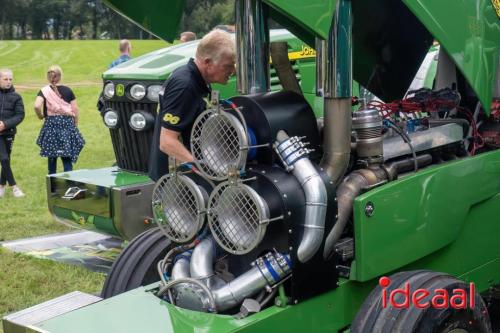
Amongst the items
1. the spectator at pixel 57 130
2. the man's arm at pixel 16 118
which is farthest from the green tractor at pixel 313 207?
the man's arm at pixel 16 118

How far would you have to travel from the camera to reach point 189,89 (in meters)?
3.82

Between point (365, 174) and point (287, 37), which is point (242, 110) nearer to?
point (365, 174)

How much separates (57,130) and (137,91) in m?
3.00

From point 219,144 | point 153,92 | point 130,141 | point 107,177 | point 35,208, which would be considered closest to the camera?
point 219,144

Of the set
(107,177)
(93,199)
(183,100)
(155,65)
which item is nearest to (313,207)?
(183,100)

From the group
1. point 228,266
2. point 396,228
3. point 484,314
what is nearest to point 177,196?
point 228,266

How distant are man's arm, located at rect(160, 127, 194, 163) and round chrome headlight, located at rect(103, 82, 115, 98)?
264cm

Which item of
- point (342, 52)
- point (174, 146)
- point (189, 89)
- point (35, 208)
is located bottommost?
point (35, 208)

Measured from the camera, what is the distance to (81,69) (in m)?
31.8

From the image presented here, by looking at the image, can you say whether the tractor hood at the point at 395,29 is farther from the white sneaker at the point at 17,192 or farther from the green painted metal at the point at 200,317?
the white sneaker at the point at 17,192

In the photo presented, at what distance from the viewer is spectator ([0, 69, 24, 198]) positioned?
9156 mm

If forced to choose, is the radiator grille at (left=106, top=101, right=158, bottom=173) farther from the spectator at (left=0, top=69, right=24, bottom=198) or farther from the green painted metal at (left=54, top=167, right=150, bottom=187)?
the spectator at (left=0, top=69, right=24, bottom=198)

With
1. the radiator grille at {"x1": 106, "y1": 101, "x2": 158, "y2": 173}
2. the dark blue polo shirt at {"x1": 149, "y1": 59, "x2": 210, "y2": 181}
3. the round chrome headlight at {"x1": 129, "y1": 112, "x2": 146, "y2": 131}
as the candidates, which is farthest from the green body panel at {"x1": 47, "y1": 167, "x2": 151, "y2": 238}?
the dark blue polo shirt at {"x1": 149, "y1": 59, "x2": 210, "y2": 181}

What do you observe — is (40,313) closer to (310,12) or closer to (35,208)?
(310,12)
